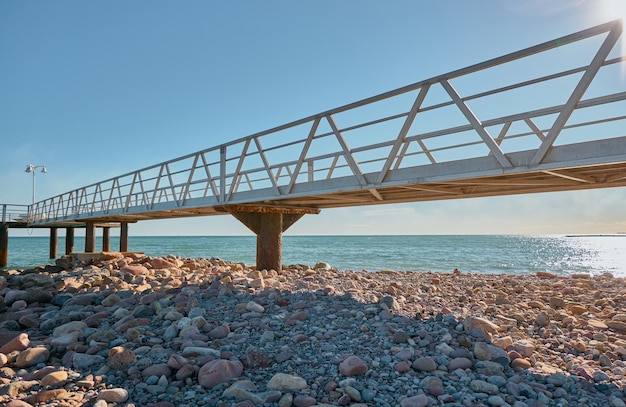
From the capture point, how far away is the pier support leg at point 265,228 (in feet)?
35.2

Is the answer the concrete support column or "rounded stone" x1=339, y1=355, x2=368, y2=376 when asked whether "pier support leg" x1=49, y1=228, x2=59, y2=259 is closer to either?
the concrete support column

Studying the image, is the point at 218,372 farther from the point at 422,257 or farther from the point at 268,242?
the point at 422,257

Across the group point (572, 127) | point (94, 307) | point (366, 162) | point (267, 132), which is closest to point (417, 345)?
point (572, 127)

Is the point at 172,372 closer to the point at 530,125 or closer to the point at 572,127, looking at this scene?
the point at 572,127

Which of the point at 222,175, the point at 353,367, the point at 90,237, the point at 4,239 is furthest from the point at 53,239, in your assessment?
the point at 353,367

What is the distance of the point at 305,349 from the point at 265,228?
6547 mm

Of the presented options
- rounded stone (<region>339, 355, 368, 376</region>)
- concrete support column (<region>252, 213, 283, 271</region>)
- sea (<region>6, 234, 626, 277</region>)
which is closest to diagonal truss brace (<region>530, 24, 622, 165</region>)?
rounded stone (<region>339, 355, 368, 376</region>)

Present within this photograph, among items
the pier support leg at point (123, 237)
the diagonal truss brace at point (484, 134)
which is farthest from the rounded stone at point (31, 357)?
the pier support leg at point (123, 237)

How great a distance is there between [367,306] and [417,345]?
147cm

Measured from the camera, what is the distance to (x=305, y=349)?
4.55 meters

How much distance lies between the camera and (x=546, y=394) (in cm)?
372

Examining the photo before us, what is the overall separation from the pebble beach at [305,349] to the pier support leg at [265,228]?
3.44 metres

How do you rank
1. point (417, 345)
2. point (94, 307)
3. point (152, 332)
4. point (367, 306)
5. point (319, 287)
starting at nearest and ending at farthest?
point (417, 345) → point (152, 332) → point (367, 306) → point (94, 307) → point (319, 287)

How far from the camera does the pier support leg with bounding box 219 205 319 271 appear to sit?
10734 mm
